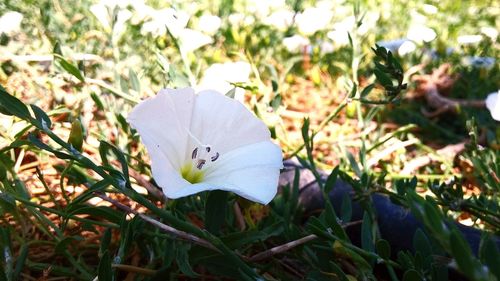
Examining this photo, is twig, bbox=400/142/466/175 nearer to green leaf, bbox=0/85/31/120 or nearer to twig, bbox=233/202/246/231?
twig, bbox=233/202/246/231

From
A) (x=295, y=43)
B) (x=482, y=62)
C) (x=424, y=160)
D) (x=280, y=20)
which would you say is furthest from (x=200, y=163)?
(x=280, y=20)

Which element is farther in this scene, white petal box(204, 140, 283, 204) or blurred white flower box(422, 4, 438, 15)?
blurred white flower box(422, 4, 438, 15)

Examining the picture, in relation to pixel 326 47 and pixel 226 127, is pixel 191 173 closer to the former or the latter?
pixel 226 127

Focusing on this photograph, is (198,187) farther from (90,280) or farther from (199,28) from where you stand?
(199,28)

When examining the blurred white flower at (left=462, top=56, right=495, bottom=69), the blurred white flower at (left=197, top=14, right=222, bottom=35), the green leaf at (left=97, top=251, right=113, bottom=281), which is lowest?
the blurred white flower at (left=462, top=56, right=495, bottom=69)

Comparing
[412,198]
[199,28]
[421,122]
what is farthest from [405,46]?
[412,198]

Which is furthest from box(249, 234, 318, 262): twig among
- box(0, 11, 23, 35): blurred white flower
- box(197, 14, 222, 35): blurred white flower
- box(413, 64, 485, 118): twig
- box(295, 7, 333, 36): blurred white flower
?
box(295, 7, 333, 36): blurred white flower

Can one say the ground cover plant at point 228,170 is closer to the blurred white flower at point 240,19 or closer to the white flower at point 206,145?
the white flower at point 206,145

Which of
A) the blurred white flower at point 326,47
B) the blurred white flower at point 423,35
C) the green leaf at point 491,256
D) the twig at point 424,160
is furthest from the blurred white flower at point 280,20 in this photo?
the green leaf at point 491,256
